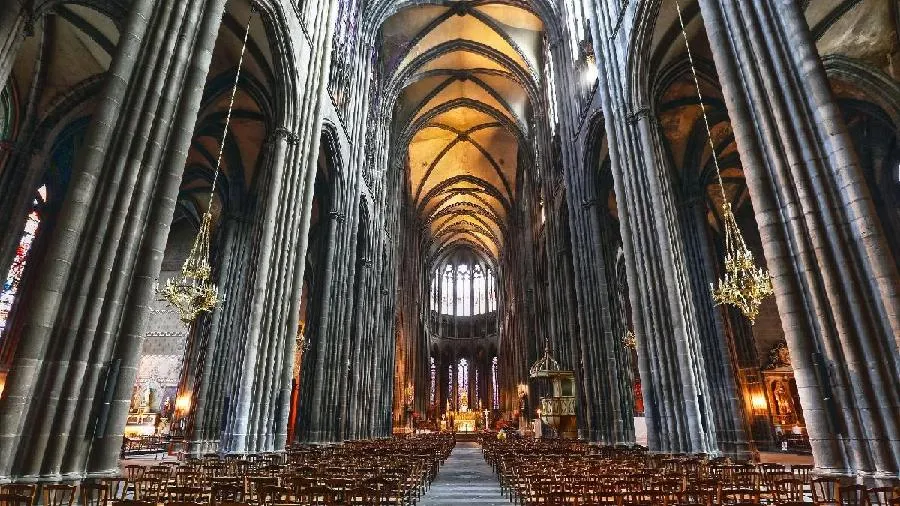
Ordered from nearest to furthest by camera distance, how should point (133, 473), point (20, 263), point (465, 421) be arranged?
1. point (133, 473)
2. point (20, 263)
3. point (465, 421)

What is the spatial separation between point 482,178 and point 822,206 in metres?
36.4

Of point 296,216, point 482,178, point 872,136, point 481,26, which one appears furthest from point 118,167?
point 482,178

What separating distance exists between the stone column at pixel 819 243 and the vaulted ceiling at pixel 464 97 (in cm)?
2026

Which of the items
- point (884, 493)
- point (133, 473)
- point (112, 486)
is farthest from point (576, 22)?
point (112, 486)

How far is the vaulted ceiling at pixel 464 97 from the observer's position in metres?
27.2

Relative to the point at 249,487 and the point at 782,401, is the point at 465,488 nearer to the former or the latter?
the point at 249,487

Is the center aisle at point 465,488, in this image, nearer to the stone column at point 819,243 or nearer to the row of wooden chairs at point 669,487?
the row of wooden chairs at point 669,487

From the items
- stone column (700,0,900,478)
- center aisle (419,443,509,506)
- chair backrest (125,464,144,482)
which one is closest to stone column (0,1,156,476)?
chair backrest (125,464,144,482)

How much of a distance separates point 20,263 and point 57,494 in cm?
1503

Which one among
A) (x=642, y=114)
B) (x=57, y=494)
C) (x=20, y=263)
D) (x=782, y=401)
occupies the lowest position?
(x=57, y=494)

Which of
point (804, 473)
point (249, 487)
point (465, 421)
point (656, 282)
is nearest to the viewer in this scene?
point (249, 487)

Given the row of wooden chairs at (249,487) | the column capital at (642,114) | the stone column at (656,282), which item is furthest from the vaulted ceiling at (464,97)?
the row of wooden chairs at (249,487)

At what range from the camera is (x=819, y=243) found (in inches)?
259

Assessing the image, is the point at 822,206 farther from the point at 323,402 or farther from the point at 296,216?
the point at 323,402
